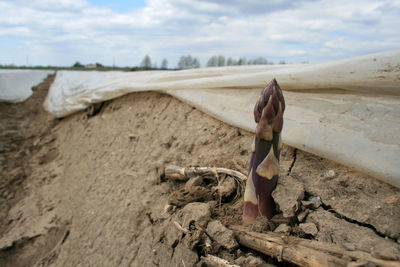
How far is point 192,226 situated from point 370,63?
4.41ft

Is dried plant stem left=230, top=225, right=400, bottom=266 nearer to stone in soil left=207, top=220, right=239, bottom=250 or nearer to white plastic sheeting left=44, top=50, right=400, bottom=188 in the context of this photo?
stone in soil left=207, top=220, right=239, bottom=250

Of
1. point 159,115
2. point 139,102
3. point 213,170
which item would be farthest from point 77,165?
point 213,170

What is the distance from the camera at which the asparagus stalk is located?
1179mm

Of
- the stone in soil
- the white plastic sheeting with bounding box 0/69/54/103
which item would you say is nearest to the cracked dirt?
the stone in soil

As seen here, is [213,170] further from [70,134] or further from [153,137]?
[70,134]

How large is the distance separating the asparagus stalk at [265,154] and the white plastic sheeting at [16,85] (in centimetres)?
569

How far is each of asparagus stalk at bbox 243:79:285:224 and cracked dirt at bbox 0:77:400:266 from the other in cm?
9

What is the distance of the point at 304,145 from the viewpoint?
1599 mm

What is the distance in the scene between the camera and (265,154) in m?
1.23

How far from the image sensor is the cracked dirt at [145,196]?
128 cm

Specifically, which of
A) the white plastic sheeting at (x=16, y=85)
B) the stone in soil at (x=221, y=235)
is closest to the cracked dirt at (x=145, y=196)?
the stone in soil at (x=221, y=235)

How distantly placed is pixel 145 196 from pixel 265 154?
3.92 feet

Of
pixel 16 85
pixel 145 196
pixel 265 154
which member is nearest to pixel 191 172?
pixel 145 196

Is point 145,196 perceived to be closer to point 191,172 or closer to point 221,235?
point 191,172
